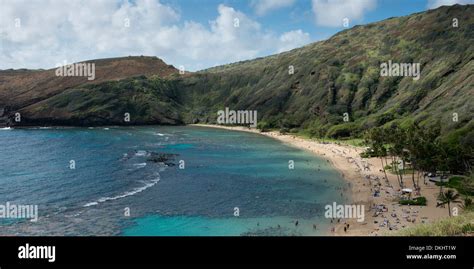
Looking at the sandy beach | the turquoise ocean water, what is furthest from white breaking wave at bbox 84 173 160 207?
the sandy beach

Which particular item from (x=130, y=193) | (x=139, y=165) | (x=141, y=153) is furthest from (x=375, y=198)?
(x=141, y=153)

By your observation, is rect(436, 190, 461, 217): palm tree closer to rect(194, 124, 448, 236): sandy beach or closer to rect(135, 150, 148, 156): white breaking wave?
rect(194, 124, 448, 236): sandy beach

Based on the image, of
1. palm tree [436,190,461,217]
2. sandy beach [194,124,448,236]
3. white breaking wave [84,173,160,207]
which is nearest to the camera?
sandy beach [194,124,448,236]

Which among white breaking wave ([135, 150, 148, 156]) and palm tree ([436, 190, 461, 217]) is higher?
white breaking wave ([135, 150, 148, 156])

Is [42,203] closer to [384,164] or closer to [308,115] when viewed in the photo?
[384,164]

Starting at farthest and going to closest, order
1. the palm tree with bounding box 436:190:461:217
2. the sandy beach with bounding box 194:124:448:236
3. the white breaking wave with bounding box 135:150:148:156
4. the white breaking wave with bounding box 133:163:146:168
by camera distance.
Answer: the white breaking wave with bounding box 135:150:148:156 < the white breaking wave with bounding box 133:163:146:168 < the palm tree with bounding box 436:190:461:217 < the sandy beach with bounding box 194:124:448:236
